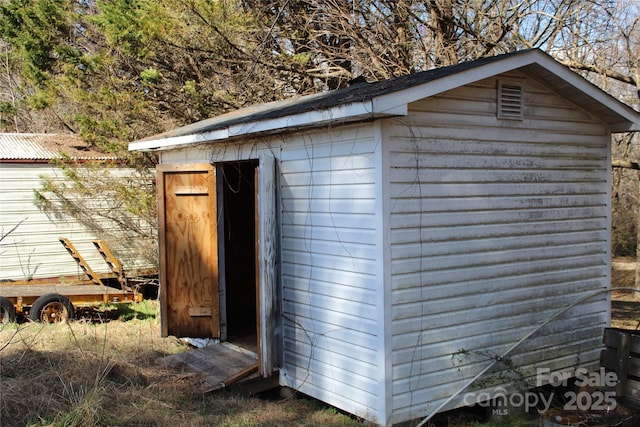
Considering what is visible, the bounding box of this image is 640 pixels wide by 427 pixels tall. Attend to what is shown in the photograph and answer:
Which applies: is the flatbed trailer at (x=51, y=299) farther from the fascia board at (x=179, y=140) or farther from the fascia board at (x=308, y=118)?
the fascia board at (x=308, y=118)

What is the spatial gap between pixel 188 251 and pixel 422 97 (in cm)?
371

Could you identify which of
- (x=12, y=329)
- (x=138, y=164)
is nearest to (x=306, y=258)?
(x=12, y=329)

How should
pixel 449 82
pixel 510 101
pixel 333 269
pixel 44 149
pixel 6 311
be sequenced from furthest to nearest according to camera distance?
pixel 44 149, pixel 6 311, pixel 510 101, pixel 333 269, pixel 449 82

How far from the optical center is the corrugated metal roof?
38.8 feet

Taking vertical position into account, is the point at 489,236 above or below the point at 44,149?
below

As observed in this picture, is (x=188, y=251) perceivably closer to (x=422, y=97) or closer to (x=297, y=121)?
(x=297, y=121)

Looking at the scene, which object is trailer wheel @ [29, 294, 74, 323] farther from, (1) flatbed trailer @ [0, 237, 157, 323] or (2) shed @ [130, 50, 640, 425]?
(2) shed @ [130, 50, 640, 425]

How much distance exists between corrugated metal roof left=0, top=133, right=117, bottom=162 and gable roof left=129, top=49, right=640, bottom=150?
635cm

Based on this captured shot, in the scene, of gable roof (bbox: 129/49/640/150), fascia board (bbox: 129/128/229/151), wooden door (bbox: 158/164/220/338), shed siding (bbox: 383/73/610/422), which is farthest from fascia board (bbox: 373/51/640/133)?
wooden door (bbox: 158/164/220/338)

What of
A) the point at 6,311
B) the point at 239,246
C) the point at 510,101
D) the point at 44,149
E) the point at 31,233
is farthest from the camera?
the point at 44,149

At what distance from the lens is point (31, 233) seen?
1181 cm

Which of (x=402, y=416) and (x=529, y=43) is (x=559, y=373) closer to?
(x=402, y=416)

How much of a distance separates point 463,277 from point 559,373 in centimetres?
173

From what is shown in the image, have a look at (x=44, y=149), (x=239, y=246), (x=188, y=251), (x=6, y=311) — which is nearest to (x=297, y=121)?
(x=188, y=251)
